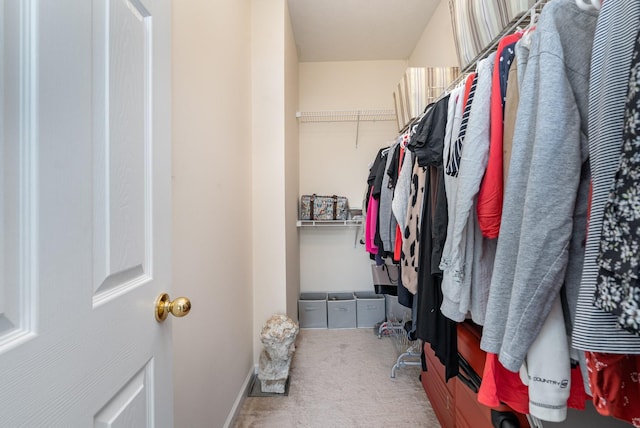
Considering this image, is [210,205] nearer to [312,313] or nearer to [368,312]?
[312,313]

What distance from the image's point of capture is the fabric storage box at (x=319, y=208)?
2600 mm

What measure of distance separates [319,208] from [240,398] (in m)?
1.64

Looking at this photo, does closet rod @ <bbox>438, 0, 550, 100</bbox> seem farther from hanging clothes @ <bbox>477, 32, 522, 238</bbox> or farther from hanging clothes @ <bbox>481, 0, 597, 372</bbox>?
hanging clothes @ <bbox>481, 0, 597, 372</bbox>

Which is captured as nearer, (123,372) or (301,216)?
(123,372)

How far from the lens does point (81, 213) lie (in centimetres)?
40

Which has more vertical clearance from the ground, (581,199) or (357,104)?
(357,104)

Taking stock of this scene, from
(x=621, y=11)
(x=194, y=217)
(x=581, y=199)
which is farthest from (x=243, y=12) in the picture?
(x=581, y=199)

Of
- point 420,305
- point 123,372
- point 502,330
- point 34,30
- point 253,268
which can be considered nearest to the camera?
point 34,30

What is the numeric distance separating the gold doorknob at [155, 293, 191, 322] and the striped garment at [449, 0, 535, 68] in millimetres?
1305

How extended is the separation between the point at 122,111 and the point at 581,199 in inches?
36.7

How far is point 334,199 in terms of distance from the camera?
103 inches

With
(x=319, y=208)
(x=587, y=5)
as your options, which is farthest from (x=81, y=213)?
(x=319, y=208)

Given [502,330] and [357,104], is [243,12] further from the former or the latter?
[502,330]

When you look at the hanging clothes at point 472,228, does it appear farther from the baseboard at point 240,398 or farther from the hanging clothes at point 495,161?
the baseboard at point 240,398
